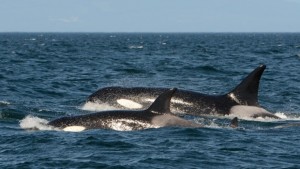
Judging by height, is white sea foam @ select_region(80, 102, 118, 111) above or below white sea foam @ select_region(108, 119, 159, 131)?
below

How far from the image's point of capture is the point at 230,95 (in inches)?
822

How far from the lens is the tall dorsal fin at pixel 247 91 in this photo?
20203 millimetres

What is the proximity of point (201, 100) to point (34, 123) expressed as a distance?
5921 mm

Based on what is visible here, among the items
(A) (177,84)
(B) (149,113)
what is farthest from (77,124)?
(A) (177,84)

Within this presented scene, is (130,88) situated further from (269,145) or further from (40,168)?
(40,168)

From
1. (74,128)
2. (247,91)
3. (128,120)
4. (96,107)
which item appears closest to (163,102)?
(128,120)

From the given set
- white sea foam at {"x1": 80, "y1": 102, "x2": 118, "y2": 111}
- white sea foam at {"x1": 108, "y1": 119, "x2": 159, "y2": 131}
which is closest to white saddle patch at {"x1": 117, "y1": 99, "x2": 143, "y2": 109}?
white sea foam at {"x1": 80, "y1": 102, "x2": 118, "y2": 111}

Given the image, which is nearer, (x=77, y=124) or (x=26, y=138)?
(x=26, y=138)

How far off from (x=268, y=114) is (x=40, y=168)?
30.8 feet

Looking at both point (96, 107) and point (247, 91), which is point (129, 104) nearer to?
point (96, 107)

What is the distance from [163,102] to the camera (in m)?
16.2

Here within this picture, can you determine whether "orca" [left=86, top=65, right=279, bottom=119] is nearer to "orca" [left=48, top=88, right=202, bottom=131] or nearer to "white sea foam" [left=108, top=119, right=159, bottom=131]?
"orca" [left=48, top=88, right=202, bottom=131]

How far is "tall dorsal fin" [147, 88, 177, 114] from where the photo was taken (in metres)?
16.0

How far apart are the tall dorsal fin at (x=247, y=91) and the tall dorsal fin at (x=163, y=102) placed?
442 centimetres
